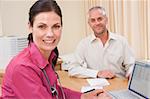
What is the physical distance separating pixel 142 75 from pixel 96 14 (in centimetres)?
108

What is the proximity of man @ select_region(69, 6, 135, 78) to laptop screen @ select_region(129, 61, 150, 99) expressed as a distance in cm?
65

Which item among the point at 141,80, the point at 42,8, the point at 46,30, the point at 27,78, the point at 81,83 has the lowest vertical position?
the point at 81,83

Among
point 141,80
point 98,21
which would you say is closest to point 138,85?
point 141,80

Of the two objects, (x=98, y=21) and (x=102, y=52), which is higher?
(x=98, y=21)


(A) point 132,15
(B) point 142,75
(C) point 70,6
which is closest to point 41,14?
(B) point 142,75

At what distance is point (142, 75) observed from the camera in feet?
5.44

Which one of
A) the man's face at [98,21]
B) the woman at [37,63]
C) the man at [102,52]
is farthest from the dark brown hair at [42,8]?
the man's face at [98,21]

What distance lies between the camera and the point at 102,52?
8.32 ft

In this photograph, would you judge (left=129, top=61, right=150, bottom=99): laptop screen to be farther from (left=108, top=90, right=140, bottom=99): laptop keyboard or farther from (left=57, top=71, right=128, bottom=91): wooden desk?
(left=57, top=71, right=128, bottom=91): wooden desk

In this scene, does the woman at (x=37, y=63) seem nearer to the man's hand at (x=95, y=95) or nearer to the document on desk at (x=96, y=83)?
the man's hand at (x=95, y=95)

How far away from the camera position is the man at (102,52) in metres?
2.47

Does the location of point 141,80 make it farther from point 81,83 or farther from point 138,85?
point 81,83

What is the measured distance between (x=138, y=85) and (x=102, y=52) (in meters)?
0.88

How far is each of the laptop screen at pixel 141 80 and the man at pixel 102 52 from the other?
646mm
